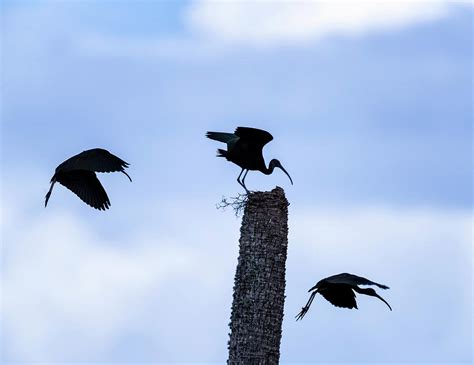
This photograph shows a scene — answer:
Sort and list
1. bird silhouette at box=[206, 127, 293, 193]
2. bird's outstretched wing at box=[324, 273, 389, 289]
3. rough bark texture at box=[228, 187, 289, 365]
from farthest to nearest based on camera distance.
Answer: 1. bird silhouette at box=[206, 127, 293, 193]
2. bird's outstretched wing at box=[324, 273, 389, 289]
3. rough bark texture at box=[228, 187, 289, 365]

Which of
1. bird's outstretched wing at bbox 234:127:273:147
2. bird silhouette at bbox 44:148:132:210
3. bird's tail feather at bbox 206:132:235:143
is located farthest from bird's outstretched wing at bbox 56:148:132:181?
bird's outstretched wing at bbox 234:127:273:147

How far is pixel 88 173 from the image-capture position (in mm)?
20516

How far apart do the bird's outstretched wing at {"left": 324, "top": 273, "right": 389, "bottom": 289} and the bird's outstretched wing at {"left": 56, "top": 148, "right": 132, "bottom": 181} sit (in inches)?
162

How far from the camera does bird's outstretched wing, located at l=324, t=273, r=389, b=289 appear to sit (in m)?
17.0

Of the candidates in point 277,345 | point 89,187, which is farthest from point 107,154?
point 277,345

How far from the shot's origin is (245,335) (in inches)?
600

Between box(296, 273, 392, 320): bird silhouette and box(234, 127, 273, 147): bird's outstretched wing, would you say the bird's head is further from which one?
box(296, 273, 392, 320): bird silhouette

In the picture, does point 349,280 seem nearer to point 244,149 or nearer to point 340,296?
point 340,296

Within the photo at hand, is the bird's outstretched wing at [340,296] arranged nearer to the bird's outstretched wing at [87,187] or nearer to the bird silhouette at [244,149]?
the bird silhouette at [244,149]

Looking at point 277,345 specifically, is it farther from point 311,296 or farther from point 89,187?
point 89,187

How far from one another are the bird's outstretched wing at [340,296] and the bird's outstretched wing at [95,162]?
157 inches

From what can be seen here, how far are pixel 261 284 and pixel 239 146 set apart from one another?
3.24 meters

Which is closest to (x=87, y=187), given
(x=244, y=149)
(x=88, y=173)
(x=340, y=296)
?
(x=88, y=173)

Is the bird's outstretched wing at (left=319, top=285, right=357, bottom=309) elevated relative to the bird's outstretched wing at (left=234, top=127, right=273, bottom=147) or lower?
lower
